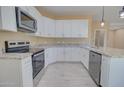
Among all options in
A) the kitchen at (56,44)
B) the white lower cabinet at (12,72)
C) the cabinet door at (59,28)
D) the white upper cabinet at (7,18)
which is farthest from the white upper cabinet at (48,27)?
the white lower cabinet at (12,72)

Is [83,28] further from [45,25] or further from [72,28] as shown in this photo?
[45,25]

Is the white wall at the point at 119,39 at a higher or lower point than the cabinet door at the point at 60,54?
higher

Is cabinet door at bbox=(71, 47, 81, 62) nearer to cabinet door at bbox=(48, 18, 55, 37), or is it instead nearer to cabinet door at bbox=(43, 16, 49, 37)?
cabinet door at bbox=(48, 18, 55, 37)

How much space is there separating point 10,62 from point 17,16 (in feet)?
3.10

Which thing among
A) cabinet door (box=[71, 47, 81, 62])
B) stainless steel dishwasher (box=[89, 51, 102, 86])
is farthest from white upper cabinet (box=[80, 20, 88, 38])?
stainless steel dishwasher (box=[89, 51, 102, 86])

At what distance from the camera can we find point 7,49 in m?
2.20

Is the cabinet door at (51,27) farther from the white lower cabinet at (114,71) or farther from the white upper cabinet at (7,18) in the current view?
the white lower cabinet at (114,71)

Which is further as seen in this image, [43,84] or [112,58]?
[43,84]

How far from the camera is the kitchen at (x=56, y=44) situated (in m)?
1.75

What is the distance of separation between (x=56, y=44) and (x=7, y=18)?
3.68 meters

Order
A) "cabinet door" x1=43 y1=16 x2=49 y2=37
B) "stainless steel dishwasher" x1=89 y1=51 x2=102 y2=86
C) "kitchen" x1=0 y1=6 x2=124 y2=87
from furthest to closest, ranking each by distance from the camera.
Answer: "cabinet door" x1=43 y1=16 x2=49 y2=37
"stainless steel dishwasher" x1=89 y1=51 x2=102 y2=86
"kitchen" x1=0 y1=6 x2=124 y2=87

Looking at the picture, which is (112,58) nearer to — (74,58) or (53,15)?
(74,58)

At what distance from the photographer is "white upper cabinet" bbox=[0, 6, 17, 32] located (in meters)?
1.65
